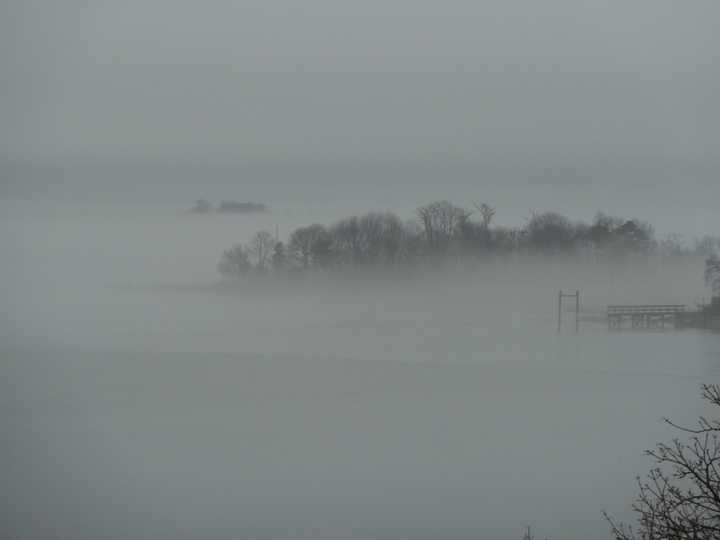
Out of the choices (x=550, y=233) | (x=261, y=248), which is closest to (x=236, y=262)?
(x=261, y=248)

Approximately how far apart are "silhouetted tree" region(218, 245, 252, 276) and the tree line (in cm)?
19

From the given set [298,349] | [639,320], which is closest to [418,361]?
[298,349]

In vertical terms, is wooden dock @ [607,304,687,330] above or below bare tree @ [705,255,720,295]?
below

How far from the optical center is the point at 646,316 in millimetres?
14016

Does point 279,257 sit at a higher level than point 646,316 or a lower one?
higher

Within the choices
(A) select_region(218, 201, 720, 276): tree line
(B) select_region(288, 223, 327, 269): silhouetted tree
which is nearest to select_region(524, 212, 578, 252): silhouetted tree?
(A) select_region(218, 201, 720, 276): tree line

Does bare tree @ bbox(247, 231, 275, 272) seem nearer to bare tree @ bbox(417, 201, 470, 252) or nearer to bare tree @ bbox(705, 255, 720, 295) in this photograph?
bare tree @ bbox(417, 201, 470, 252)

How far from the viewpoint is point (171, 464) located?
9602 mm

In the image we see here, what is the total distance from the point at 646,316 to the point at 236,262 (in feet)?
23.5

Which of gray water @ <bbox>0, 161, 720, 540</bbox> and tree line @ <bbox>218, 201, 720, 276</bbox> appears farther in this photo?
tree line @ <bbox>218, 201, 720, 276</bbox>

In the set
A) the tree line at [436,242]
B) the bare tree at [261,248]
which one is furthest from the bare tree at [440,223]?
the bare tree at [261,248]

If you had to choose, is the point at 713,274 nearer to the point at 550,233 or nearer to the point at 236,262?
the point at 550,233

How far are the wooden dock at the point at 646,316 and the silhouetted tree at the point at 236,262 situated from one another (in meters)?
6.35

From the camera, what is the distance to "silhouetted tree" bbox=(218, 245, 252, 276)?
15727mm
